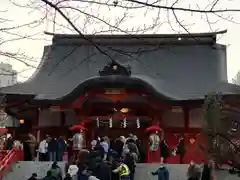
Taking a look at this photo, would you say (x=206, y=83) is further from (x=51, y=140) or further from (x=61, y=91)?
(x=51, y=140)

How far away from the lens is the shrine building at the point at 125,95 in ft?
59.3

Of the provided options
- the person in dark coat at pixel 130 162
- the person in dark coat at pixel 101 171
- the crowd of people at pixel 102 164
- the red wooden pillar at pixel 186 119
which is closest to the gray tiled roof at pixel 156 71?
the red wooden pillar at pixel 186 119

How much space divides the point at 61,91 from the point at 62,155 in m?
4.53

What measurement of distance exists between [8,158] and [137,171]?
4.03 meters

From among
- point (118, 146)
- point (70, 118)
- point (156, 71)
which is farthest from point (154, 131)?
point (156, 71)

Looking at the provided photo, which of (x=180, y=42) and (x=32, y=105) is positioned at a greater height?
(x=180, y=42)

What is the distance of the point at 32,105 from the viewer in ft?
62.7

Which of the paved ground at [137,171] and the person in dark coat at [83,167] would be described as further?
the paved ground at [137,171]

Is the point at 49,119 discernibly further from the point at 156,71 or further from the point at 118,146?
the point at 118,146

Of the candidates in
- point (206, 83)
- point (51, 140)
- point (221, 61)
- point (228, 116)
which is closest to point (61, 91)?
point (51, 140)

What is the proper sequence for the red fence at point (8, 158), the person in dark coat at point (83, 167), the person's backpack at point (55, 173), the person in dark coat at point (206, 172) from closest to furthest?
the person in dark coat at point (83, 167)
the person in dark coat at point (206, 172)
the person's backpack at point (55, 173)
the red fence at point (8, 158)

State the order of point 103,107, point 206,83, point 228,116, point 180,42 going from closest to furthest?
point 228,116 < point 103,107 < point 206,83 < point 180,42

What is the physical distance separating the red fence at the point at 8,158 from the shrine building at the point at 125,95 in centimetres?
168

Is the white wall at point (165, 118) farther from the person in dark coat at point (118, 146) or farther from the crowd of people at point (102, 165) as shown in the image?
the crowd of people at point (102, 165)
